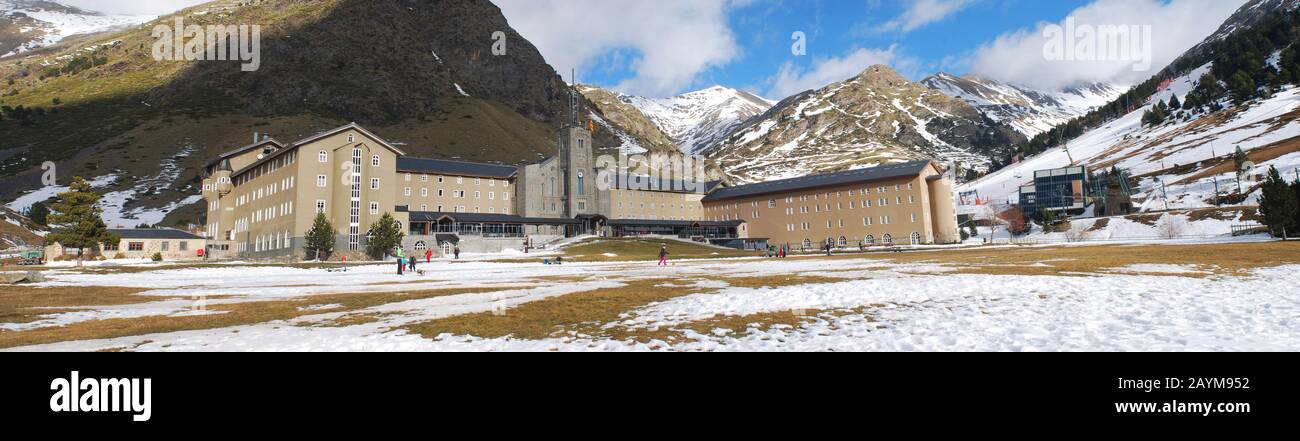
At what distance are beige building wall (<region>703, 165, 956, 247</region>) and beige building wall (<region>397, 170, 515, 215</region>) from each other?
52.4 m

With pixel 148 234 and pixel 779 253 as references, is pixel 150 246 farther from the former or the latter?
pixel 779 253

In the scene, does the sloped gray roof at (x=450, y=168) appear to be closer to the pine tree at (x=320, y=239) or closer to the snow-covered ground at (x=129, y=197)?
the pine tree at (x=320, y=239)

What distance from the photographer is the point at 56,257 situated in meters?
74.1

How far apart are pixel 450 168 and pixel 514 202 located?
13453 mm

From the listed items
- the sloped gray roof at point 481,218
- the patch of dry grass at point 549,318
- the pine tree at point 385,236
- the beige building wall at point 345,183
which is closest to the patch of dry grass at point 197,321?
the patch of dry grass at point 549,318

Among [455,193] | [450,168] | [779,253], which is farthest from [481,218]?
[779,253]

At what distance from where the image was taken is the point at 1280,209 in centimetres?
6138

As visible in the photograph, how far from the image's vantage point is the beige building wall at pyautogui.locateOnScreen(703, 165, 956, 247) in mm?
105812

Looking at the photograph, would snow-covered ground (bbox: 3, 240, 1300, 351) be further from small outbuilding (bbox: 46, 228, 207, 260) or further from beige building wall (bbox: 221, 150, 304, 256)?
small outbuilding (bbox: 46, 228, 207, 260)

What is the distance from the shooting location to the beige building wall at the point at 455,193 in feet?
331

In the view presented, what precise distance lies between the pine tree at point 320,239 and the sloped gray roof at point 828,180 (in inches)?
3284
